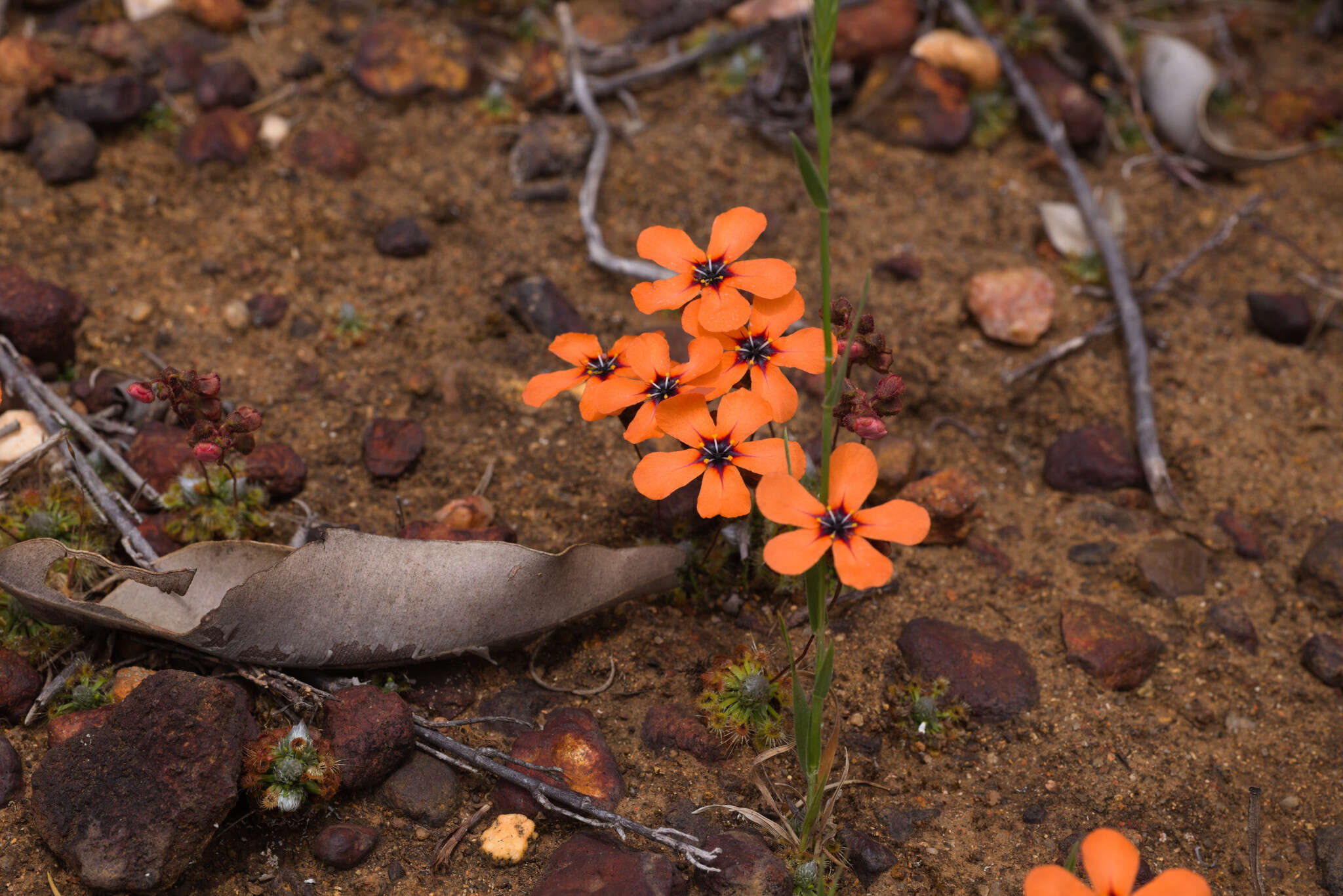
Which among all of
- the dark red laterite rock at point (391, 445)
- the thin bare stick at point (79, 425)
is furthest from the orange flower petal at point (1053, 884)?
the thin bare stick at point (79, 425)

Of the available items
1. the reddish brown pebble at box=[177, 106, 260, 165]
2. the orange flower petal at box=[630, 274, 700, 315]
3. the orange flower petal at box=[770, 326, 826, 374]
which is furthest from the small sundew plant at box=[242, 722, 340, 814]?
the reddish brown pebble at box=[177, 106, 260, 165]

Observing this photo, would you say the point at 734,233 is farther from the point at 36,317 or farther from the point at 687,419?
the point at 36,317

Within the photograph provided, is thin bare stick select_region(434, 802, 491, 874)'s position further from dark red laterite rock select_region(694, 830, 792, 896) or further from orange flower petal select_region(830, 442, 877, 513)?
orange flower petal select_region(830, 442, 877, 513)

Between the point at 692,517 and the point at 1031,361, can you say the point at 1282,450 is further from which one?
the point at 692,517

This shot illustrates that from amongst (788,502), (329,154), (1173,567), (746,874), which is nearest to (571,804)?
(746,874)

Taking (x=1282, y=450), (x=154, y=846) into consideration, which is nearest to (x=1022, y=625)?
(x=1282, y=450)

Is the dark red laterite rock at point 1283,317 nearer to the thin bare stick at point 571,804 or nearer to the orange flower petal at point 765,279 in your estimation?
the orange flower petal at point 765,279
